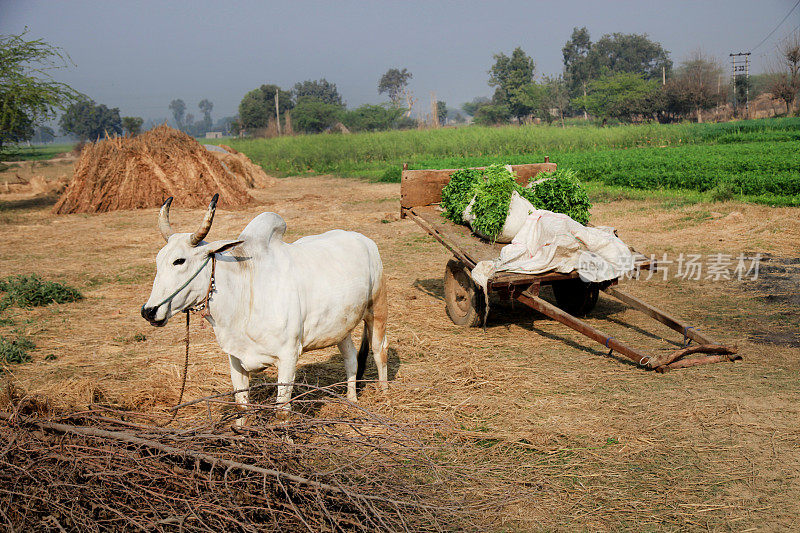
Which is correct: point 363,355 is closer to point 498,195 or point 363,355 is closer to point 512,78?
point 498,195

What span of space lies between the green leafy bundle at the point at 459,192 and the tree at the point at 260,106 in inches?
2921

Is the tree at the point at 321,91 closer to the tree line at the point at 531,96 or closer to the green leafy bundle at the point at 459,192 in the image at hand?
the tree line at the point at 531,96

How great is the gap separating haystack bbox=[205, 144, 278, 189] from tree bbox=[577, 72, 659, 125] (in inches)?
1828

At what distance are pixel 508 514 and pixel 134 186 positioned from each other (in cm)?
2006

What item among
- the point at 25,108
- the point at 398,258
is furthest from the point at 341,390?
the point at 25,108

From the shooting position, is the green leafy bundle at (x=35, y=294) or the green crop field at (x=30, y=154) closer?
the green leafy bundle at (x=35, y=294)

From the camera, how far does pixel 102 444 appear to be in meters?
3.02

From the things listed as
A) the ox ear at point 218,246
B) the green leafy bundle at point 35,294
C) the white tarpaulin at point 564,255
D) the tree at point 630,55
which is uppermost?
the tree at point 630,55

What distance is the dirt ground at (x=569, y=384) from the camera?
391 cm

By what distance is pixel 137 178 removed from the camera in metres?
20.6

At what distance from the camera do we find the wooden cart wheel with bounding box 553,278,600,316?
7.88 meters

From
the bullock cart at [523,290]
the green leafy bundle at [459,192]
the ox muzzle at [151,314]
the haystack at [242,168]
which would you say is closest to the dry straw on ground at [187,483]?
the ox muzzle at [151,314]

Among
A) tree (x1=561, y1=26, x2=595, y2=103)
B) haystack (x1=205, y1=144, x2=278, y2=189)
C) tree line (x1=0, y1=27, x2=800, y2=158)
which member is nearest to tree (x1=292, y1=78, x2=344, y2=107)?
tree line (x1=0, y1=27, x2=800, y2=158)

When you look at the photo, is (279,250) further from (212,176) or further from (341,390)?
(212,176)
